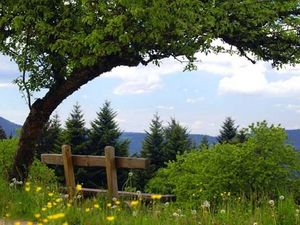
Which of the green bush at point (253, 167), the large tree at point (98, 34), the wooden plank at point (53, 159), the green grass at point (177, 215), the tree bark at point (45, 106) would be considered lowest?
the green grass at point (177, 215)

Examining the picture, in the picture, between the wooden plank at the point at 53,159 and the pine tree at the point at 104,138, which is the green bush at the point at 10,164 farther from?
the pine tree at the point at 104,138

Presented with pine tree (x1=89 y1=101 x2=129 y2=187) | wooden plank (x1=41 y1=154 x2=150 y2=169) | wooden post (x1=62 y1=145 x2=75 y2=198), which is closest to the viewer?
wooden plank (x1=41 y1=154 x2=150 y2=169)

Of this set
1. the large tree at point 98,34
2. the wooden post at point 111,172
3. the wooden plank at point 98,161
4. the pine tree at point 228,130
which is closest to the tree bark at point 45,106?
the large tree at point 98,34

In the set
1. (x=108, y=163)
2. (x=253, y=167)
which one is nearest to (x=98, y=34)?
(x=108, y=163)

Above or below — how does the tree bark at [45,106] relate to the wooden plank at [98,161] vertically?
above

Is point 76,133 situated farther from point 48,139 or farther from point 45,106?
point 45,106

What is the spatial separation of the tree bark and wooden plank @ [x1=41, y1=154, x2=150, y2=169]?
983mm

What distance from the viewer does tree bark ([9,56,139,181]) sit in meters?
14.5

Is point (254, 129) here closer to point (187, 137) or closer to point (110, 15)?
point (110, 15)

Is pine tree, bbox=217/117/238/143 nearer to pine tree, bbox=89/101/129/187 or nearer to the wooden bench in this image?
pine tree, bbox=89/101/129/187

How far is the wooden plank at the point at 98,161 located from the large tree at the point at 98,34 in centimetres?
140

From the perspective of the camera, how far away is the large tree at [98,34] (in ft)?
40.8

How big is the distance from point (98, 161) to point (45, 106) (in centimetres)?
289

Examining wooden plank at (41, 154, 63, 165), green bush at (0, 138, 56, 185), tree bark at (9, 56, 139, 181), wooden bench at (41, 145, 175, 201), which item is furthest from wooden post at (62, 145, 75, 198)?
green bush at (0, 138, 56, 185)
